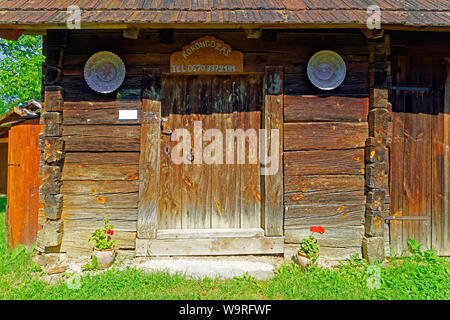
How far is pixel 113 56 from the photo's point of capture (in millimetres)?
3402

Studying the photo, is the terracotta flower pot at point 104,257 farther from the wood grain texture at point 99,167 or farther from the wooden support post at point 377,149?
the wooden support post at point 377,149

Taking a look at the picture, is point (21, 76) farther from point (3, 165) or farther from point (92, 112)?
point (92, 112)

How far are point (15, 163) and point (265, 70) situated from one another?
4.07 meters

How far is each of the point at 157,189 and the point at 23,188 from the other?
229 centimetres

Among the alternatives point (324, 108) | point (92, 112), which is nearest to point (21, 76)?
point (92, 112)

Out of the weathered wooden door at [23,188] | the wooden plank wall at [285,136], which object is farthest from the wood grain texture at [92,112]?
the weathered wooden door at [23,188]

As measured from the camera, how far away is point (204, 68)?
3.49m

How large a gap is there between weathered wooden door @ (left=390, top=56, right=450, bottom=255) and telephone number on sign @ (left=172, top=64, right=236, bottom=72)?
247 centimetres

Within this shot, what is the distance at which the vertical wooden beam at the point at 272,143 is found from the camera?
347 centimetres

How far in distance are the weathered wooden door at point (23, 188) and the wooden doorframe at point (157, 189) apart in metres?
1.91

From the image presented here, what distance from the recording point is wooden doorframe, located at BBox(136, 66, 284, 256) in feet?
11.2

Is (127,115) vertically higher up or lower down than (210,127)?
higher up

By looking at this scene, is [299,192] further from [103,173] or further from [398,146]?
[103,173]

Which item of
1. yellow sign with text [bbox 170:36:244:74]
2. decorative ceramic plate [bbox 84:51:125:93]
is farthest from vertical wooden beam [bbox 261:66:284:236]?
decorative ceramic plate [bbox 84:51:125:93]
